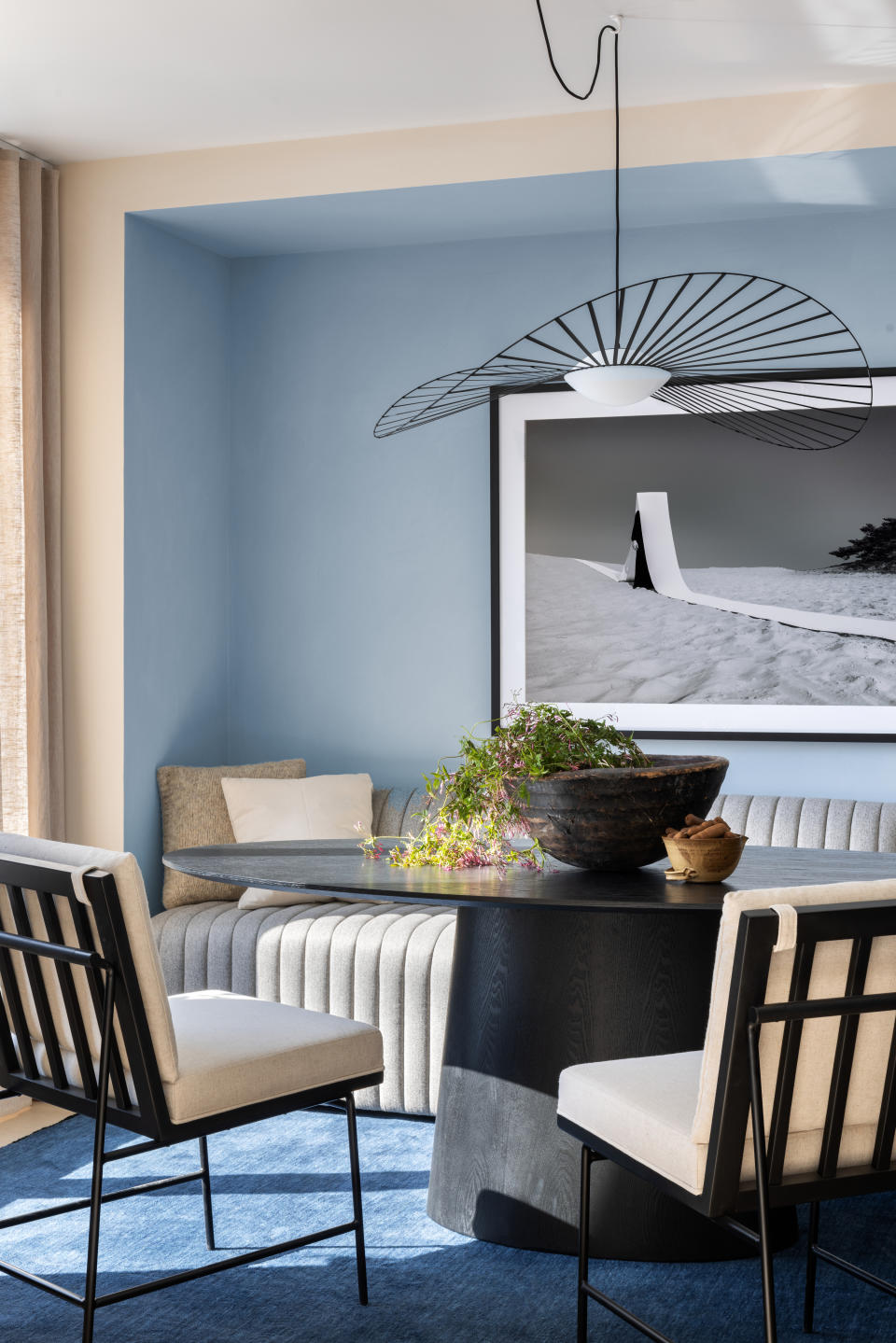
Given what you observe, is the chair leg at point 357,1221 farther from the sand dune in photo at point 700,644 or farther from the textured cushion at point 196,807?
the sand dune in photo at point 700,644

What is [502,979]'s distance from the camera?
8.63 feet

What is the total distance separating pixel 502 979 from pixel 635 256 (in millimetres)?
2642

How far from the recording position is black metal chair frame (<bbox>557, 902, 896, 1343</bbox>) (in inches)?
67.6

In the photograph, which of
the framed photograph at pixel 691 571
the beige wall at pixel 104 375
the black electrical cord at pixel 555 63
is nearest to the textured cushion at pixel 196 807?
the beige wall at pixel 104 375

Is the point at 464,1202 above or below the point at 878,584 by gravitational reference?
below

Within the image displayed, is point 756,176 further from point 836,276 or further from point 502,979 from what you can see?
point 502,979

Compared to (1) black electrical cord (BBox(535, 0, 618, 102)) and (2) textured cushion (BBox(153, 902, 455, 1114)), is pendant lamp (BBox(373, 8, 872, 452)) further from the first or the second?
(2) textured cushion (BBox(153, 902, 455, 1114))

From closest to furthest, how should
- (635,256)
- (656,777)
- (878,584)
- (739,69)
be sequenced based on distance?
(656,777) → (739,69) → (878,584) → (635,256)

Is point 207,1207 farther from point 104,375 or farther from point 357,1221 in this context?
point 104,375

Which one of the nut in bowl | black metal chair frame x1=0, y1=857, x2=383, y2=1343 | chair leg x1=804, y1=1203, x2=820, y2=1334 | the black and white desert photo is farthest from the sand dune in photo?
black metal chair frame x1=0, y1=857, x2=383, y2=1343

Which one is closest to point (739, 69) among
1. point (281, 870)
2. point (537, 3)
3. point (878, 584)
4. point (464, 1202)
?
point (537, 3)

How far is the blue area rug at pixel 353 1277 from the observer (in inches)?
92.4

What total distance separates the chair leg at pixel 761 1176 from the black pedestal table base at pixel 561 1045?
0.72m

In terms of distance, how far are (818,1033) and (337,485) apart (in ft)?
10.4
